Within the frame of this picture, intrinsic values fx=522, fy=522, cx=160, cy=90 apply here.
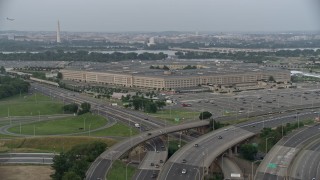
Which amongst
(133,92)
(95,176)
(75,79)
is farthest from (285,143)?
(75,79)

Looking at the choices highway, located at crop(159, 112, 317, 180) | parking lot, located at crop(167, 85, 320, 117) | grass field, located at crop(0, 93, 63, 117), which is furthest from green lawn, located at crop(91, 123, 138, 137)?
grass field, located at crop(0, 93, 63, 117)

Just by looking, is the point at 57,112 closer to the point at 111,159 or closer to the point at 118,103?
the point at 118,103

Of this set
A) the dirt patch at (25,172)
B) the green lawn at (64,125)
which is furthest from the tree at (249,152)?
the green lawn at (64,125)

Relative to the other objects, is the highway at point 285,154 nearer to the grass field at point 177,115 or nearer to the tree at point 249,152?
the tree at point 249,152

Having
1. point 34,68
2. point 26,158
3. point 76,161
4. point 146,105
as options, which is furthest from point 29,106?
point 34,68

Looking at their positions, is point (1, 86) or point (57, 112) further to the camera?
point (1, 86)

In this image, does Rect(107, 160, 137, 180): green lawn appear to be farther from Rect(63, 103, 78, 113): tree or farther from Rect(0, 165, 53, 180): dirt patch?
Rect(63, 103, 78, 113): tree
